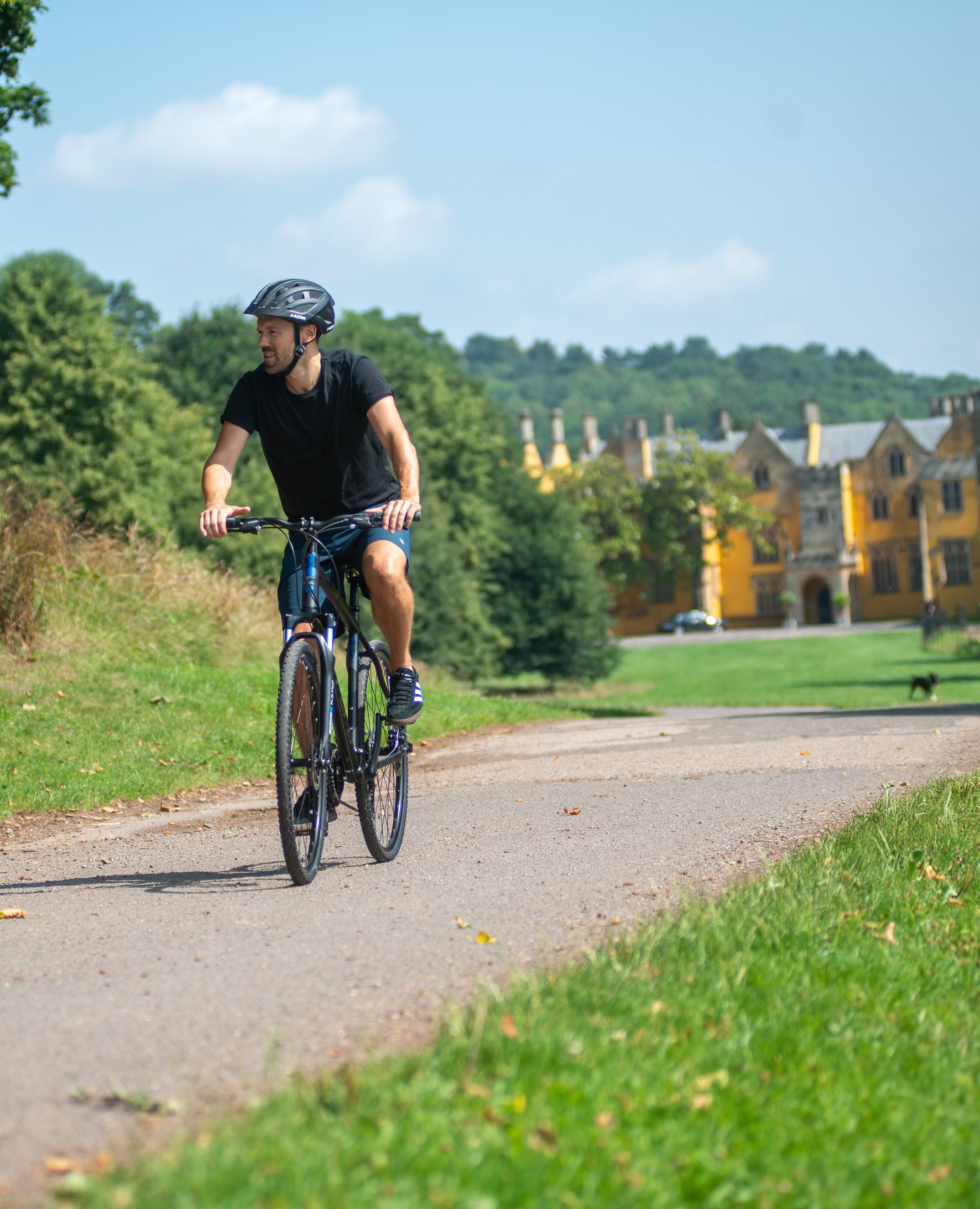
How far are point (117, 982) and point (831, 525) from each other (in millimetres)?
88936

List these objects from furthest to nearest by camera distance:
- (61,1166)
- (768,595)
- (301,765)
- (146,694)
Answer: (768,595), (146,694), (301,765), (61,1166)

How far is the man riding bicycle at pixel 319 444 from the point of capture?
5930 mm

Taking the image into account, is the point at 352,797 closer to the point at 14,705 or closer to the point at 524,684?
the point at 14,705

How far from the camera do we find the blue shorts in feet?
19.4

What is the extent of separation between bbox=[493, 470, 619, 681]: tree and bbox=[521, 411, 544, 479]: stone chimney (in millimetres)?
5857

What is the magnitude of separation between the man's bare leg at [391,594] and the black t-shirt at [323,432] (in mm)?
248

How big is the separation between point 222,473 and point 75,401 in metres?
33.9

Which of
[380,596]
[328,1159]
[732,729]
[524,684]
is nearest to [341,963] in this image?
[328,1159]

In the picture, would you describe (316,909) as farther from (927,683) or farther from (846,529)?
(846,529)

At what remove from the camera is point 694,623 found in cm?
8950

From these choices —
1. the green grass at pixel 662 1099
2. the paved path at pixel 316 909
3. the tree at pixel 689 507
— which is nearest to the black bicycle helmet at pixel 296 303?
the paved path at pixel 316 909

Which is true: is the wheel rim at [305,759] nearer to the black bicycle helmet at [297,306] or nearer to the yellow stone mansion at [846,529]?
the black bicycle helmet at [297,306]

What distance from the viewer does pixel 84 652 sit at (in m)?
14.4

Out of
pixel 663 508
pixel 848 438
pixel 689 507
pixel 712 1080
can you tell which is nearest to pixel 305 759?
pixel 712 1080
